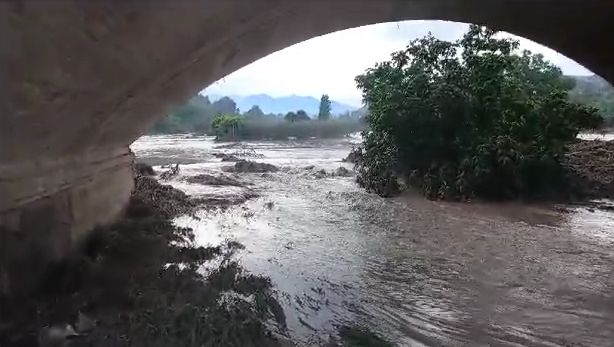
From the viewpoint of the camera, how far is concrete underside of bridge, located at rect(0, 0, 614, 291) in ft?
8.78

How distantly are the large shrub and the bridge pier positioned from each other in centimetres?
809

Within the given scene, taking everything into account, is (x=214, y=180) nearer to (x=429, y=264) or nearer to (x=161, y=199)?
(x=161, y=199)

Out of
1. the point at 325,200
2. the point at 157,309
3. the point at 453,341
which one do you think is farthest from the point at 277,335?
the point at 325,200

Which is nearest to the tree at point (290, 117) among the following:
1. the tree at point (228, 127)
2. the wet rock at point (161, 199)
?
the tree at point (228, 127)

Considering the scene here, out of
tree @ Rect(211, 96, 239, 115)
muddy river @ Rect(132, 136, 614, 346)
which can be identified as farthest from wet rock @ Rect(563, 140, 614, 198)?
tree @ Rect(211, 96, 239, 115)

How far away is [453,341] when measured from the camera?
14.0 ft

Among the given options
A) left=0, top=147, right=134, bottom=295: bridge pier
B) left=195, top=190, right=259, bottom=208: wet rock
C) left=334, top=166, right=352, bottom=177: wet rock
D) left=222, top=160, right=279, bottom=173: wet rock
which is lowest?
left=334, top=166, right=352, bottom=177: wet rock

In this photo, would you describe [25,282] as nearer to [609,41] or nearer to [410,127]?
[609,41]

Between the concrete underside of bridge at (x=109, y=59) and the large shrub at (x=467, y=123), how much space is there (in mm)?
5520

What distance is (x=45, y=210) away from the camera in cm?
448

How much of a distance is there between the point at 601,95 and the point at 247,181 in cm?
1969

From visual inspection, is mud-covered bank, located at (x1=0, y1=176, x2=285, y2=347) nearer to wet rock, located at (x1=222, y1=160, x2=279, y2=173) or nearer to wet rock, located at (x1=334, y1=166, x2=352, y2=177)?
wet rock, located at (x1=222, y1=160, x2=279, y2=173)

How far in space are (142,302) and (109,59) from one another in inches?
88.1

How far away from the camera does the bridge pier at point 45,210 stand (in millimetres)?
3787
